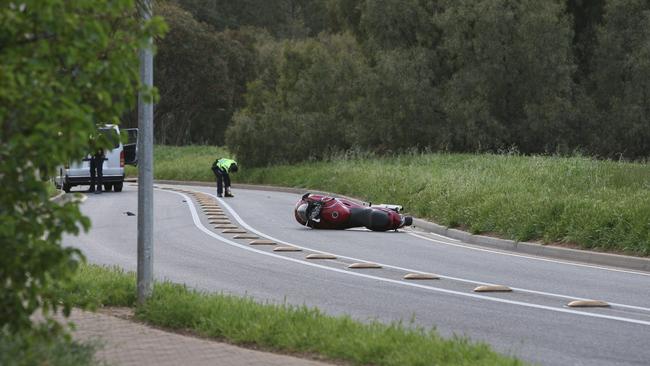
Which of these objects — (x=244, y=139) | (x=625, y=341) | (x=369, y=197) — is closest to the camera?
(x=625, y=341)

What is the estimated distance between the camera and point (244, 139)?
48.2 m

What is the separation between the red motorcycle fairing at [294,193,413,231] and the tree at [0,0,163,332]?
16009 mm

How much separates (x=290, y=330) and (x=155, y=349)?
1.17 metres

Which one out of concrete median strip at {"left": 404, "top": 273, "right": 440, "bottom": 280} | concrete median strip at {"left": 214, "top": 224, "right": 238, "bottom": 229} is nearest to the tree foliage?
concrete median strip at {"left": 214, "top": 224, "right": 238, "bottom": 229}

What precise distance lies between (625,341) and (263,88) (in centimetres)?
5290

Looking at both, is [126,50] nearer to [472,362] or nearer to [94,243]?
[472,362]

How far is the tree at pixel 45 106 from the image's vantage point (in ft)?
19.5

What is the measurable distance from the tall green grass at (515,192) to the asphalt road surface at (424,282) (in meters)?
1.06

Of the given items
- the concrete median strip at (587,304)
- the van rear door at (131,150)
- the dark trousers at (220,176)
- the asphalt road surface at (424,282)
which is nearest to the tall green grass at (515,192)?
the asphalt road surface at (424,282)

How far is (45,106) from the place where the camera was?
599 centimetres

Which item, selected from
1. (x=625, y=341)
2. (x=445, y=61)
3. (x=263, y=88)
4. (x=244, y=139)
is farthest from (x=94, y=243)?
(x=263, y=88)

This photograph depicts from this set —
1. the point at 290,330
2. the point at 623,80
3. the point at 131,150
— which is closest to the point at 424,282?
the point at 290,330

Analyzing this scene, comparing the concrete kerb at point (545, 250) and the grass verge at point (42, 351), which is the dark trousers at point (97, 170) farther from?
the grass verge at point (42, 351)

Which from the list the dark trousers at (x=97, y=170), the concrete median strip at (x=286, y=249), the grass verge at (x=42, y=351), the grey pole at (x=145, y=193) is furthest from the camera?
the dark trousers at (x=97, y=170)
